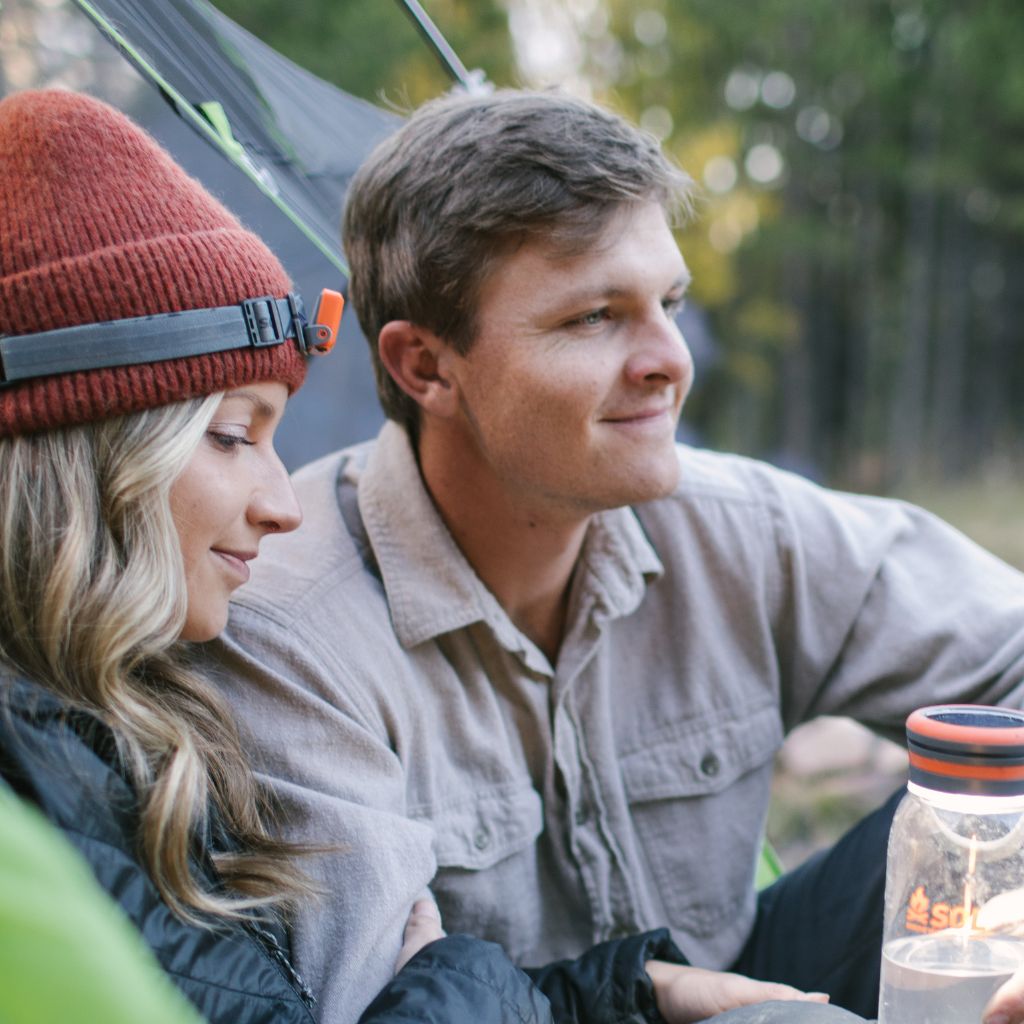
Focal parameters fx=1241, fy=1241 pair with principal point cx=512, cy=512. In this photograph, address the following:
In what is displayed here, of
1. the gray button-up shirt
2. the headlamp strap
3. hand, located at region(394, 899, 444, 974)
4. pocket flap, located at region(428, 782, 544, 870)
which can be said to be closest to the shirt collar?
the gray button-up shirt

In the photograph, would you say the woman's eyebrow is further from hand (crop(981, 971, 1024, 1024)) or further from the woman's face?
hand (crop(981, 971, 1024, 1024))

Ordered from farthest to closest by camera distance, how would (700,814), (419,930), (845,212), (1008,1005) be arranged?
(845,212), (700,814), (419,930), (1008,1005)

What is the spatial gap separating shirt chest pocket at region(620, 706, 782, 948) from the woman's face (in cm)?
92

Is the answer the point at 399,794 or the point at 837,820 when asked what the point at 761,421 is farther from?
the point at 399,794

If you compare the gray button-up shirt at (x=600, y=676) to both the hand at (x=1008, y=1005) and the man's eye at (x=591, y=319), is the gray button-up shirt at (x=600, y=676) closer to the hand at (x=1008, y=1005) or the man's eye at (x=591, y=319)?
the man's eye at (x=591, y=319)

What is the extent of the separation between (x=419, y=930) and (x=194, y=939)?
0.46 meters

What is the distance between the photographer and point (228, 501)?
167 cm

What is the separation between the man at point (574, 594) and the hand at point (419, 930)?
0.37ft

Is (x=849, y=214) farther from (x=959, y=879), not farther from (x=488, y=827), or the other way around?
(x=959, y=879)

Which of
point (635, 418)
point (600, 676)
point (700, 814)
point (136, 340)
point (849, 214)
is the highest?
point (136, 340)

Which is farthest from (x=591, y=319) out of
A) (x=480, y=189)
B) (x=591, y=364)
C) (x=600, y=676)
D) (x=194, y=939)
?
(x=194, y=939)

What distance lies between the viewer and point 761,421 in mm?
23594

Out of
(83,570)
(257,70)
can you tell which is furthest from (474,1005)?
(257,70)

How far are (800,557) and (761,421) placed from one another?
21.7m
